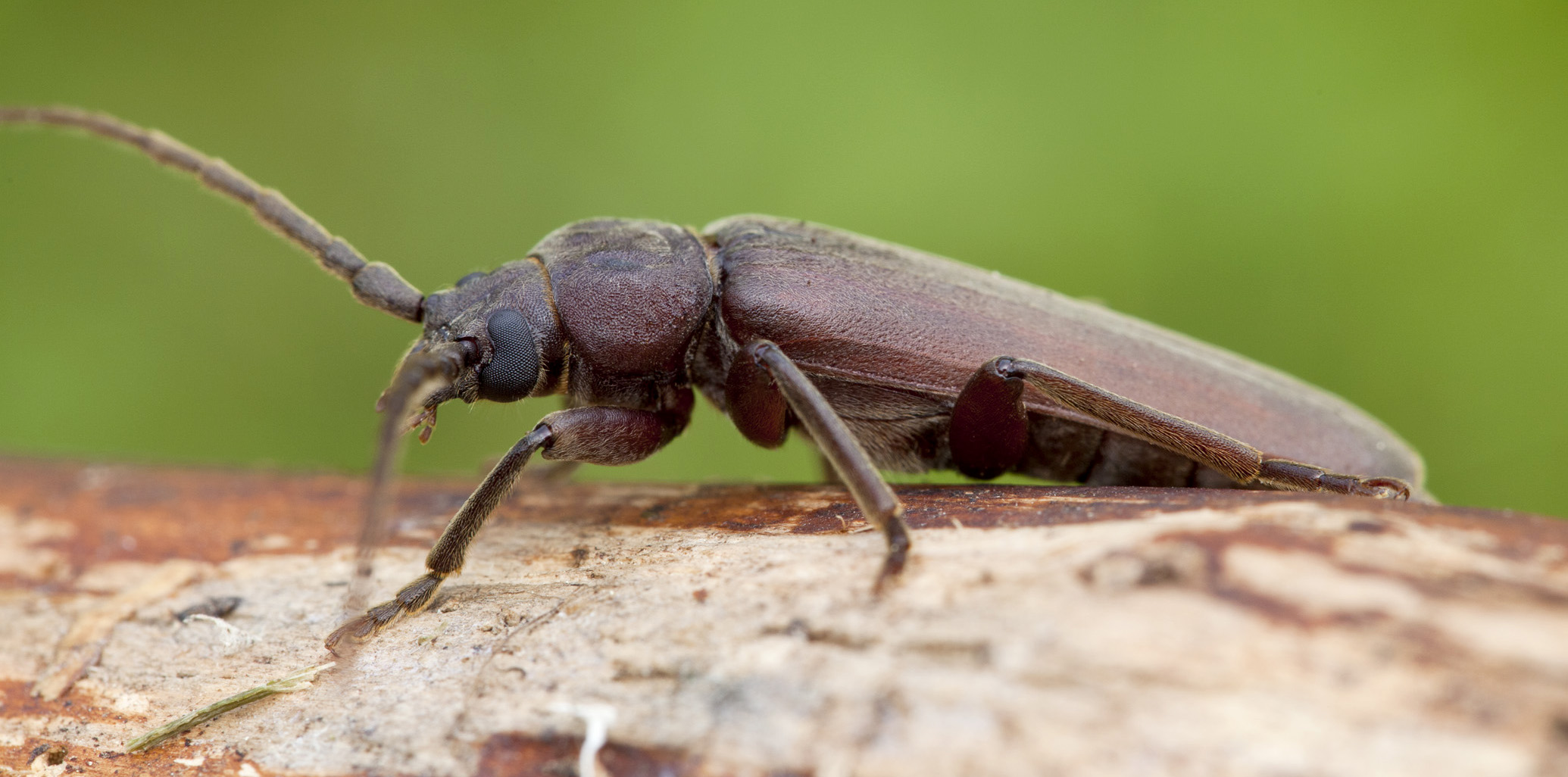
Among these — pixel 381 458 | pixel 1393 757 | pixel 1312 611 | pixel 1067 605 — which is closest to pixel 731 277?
pixel 381 458

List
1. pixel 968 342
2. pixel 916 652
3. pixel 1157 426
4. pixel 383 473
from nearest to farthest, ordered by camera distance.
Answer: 1. pixel 916 652
2. pixel 383 473
3. pixel 1157 426
4. pixel 968 342

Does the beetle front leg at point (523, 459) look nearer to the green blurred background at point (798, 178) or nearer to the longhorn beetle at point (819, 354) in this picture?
the longhorn beetle at point (819, 354)

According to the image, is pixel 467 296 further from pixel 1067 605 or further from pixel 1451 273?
pixel 1451 273

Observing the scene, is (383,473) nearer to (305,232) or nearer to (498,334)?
(498,334)

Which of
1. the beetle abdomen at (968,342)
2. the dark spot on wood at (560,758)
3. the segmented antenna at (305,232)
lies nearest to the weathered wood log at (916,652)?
the dark spot on wood at (560,758)

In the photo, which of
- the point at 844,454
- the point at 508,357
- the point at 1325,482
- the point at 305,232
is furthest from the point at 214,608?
the point at 1325,482

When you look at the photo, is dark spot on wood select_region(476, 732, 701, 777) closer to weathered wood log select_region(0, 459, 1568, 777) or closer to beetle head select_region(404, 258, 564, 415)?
weathered wood log select_region(0, 459, 1568, 777)
